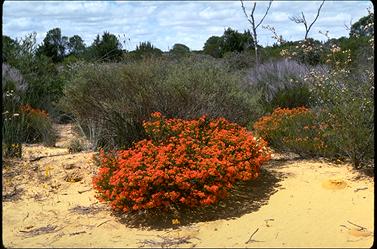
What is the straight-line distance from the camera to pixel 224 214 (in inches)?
244

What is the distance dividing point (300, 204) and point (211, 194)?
1.09 metres

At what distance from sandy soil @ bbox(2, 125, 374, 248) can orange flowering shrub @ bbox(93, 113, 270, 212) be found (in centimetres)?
25

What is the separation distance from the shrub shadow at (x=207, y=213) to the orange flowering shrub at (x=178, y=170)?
4.9 inches

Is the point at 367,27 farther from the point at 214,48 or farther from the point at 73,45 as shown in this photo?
the point at 214,48

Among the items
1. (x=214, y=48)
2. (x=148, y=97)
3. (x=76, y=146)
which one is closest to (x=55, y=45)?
(x=214, y=48)

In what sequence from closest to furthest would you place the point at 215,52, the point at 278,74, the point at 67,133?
the point at 67,133 → the point at 278,74 → the point at 215,52

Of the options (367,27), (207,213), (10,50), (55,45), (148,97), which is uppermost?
(55,45)

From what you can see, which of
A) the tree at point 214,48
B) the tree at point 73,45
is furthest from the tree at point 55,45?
the tree at point 214,48

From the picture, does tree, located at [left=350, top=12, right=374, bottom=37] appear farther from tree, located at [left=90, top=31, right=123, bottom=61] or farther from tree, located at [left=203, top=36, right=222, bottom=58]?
tree, located at [left=203, top=36, right=222, bottom=58]

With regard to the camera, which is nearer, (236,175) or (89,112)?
(236,175)

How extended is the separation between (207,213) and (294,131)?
301cm

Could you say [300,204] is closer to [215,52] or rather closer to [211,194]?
[211,194]

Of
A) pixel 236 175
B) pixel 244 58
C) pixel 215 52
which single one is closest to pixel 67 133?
pixel 236 175

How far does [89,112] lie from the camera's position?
9328 mm
